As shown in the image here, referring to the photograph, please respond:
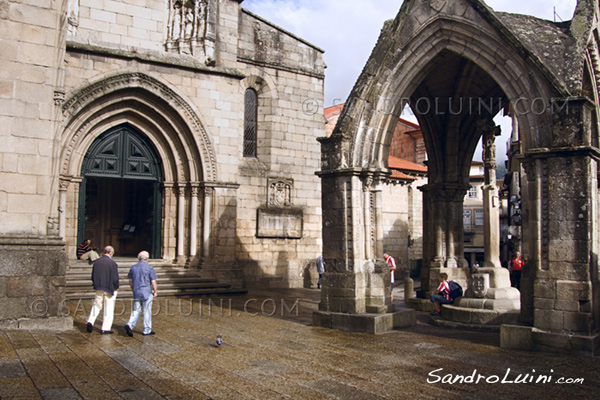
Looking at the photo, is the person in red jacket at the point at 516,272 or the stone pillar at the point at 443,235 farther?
the person in red jacket at the point at 516,272

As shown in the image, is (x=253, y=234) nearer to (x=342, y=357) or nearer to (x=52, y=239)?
(x=52, y=239)

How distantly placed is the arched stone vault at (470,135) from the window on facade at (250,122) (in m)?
7.53

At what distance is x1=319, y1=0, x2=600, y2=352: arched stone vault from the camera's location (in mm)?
8555

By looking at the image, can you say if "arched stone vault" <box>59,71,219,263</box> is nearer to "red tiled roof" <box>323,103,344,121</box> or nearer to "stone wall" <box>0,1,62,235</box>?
"stone wall" <box>0,1,62,235</box>

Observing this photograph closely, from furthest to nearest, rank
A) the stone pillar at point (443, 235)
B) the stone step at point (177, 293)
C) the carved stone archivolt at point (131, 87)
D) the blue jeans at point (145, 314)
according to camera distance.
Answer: the carved stone archivolt at point (131, 87) < the stone step at point (177, 293) < the stone pillar at point (443, 235) < the blue jeans at point (145, 314)

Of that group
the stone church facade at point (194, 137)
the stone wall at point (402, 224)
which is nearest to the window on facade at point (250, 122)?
the stone church facade at point (194, 137)

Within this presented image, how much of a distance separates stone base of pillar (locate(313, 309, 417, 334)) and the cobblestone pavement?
245mm

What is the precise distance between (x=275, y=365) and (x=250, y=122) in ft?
43.4

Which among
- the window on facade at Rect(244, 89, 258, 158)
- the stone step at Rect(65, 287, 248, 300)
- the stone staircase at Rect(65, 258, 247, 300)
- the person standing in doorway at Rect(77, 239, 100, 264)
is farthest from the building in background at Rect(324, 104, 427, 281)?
the person standing in doorway at Rect(77, 239, 100, 264)

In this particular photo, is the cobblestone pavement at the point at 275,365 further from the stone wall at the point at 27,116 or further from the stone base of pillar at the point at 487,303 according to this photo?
the stone wall at the point at 27,116

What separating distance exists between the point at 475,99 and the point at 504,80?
3.77 metres

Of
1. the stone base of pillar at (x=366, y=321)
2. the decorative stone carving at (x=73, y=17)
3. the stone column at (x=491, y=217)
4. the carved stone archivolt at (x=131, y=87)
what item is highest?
the decorative stone carving at (x=73, y=17)

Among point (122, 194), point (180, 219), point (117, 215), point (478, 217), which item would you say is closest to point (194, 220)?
point (180, 219)

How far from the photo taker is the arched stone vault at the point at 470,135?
28.1 ft
